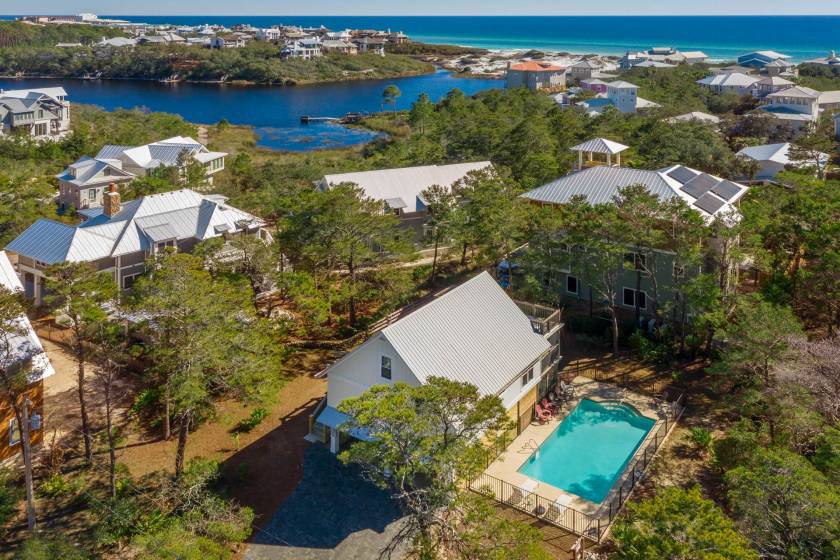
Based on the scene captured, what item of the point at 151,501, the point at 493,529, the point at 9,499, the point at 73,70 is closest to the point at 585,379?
the point at 493,529

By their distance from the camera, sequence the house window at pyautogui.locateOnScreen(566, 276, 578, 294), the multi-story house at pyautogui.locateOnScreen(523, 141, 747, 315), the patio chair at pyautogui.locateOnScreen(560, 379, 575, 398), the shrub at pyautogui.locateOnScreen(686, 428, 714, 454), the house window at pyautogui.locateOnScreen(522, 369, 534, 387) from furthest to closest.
Result: the house window at pyautogui.locateOnScreen(566, 276, 578, 294) → the multi-story house at pyautogui.locateOnScreen(523, 141, 747, 315) → the patio chair at pyautogui.locateOnScreen(560, 379, 575, 398) → the house window at pyautogui.locateOnScreen(522, 369, 534, 387) → the shrub at pyautogui.locateOnScreen(686, 428, 714, 454)

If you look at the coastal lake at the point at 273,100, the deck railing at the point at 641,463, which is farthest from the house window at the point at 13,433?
the coastal lake at the point at 273,100

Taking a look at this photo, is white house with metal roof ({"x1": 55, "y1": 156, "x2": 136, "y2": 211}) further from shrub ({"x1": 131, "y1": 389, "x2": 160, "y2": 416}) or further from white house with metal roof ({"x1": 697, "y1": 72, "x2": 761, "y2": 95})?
white house with metal roof ({"x1": 697, "y1": 72, "x2": 761, "y2": 95})

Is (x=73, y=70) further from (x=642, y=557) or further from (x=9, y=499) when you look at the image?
(x=642, y=557)

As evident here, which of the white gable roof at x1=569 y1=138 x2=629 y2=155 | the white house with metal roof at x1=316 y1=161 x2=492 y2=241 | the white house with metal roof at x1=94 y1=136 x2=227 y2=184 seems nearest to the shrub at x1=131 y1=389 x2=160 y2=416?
the white house with metal roof at x1=316 y1=161 x2=492 y2=241

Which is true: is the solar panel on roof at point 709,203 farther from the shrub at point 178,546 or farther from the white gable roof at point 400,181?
the shrub at point 178,546
